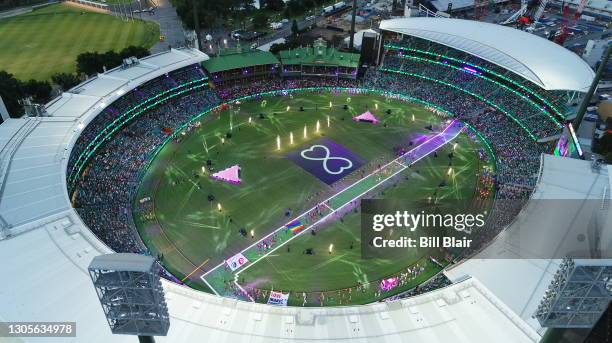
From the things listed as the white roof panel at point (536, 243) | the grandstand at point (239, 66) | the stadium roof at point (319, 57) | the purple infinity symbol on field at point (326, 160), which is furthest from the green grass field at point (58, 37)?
the white roof panel at point (536, 243)

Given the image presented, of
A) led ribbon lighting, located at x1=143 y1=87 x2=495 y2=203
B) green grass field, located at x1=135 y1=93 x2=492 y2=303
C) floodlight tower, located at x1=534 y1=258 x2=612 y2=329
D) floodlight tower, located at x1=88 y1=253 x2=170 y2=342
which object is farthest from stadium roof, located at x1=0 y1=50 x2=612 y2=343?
led ribbon lighting, located at x1=143 y1=87 x2=495 y2=203

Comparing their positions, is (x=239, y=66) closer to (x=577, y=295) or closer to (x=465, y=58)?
(x=465, y=58)

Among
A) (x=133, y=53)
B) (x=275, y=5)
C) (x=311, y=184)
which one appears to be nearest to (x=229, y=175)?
(x=311, y=184)

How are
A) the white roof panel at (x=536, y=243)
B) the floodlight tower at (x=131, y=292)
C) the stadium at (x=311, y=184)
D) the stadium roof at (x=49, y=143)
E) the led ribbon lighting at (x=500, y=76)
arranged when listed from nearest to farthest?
1. the floodlight tower at (x=131, y=292)
2. the stadium at (x=311, y=184)
3. the white roof panel at (x=536, y=243)
4. the stadium roof at (x=49, y=143)
5. the led ribbon lighting at (x=500, y=76)

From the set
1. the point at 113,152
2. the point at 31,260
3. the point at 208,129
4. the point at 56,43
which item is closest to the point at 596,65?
the point at 208,129

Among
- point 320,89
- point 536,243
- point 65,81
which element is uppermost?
point 65,81

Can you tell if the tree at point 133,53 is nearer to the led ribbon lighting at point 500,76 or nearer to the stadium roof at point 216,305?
the stadium roof at point 216,305
